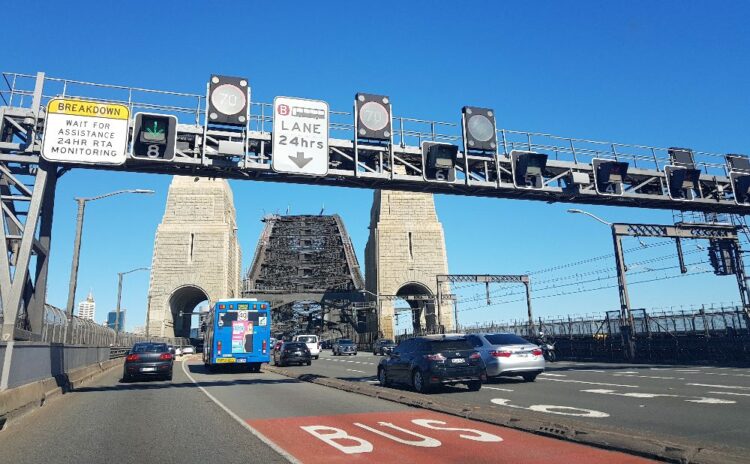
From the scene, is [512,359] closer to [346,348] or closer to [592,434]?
[592,434]

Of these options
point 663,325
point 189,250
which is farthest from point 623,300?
point 189,250

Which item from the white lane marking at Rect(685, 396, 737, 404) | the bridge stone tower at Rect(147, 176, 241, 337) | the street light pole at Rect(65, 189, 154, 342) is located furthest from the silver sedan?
the bridge stone tower at Rect(147, 176, 241, 337)

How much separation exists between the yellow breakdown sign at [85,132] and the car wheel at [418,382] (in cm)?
1071

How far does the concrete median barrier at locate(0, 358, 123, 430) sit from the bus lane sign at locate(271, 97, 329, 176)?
8693 millimetres

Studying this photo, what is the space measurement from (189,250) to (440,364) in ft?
207

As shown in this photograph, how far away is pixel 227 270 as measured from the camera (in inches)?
2938

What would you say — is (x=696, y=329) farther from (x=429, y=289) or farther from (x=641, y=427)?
(x=429, y=289)

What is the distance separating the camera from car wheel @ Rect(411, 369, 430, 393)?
1546 cm

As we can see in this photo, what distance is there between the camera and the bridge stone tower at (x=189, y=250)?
70.6 meters

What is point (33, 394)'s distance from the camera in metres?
13.2

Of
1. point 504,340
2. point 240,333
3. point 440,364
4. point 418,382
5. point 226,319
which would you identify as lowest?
point 418,382

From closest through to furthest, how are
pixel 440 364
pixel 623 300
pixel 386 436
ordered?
pixel 386 436 < pixel 440 364 < pixel 623 300

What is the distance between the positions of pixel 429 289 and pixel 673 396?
61.6 metres

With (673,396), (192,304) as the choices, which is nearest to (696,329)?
(673,396)
